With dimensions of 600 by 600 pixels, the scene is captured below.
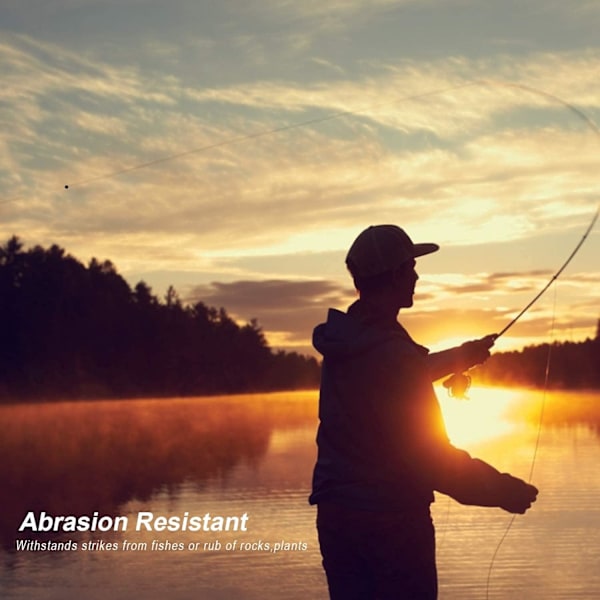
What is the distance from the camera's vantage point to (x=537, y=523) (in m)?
12.6

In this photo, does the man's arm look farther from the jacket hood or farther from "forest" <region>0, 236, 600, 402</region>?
"forest" <region>0, 236, 600, 402</region>

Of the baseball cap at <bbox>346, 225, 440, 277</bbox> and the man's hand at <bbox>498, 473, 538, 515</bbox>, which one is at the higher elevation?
the baseball cap at <bbox>346, 225, 440, 277</bbox>

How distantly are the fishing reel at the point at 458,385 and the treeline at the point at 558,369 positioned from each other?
10973 centimetres

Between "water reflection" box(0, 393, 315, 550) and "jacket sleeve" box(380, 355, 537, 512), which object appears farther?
"water reflection" box(0, 393, 315, 550)

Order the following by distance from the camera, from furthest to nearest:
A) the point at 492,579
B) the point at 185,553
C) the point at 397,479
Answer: the point at 185,553
the point at 492,579
the point at 397,479

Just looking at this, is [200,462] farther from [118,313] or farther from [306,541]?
[118,313]

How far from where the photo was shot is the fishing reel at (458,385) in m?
5.18

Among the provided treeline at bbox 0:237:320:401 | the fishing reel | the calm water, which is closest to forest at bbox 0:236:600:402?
treeline at bbox 0:237:320:401

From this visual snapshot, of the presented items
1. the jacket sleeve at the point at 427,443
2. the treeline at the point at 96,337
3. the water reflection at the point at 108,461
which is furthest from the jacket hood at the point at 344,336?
the treeline at the point at 96,337

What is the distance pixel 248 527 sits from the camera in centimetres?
1243

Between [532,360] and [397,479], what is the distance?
458 feet

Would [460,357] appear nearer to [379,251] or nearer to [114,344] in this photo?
[379,251]

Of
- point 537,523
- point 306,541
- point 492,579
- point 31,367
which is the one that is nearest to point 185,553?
point 306,541

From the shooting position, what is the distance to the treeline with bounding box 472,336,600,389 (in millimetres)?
126250
